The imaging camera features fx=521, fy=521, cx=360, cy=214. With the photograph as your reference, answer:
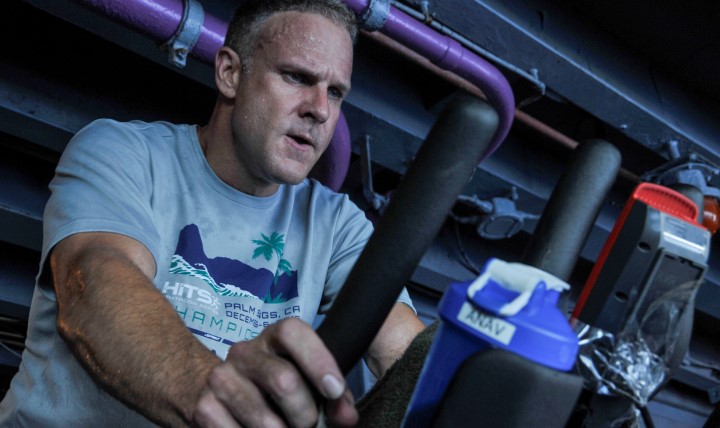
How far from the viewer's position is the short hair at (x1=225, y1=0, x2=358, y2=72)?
40.5 inches

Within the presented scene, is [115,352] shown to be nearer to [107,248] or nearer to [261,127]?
[107,248]

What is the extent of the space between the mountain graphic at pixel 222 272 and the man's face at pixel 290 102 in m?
0.16

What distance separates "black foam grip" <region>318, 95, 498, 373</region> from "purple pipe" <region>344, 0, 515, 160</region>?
89cm

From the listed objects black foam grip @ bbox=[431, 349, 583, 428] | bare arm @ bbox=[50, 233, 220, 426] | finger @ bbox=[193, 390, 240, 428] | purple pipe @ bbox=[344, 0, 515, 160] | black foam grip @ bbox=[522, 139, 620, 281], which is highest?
purple pipe @ bbox=[344, 0, 515, 160]

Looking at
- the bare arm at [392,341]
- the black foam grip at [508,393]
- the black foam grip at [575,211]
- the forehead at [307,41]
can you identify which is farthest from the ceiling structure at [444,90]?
the black foam grip at [508,393]

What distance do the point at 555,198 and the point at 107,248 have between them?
51 cm

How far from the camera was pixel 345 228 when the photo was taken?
3.51ft

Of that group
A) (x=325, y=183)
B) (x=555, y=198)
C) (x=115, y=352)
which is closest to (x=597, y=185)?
(x=555, y=198)

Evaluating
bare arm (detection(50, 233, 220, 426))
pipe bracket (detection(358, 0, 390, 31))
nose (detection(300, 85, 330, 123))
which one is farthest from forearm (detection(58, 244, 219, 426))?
pipe bracket (detection(358, 0, 390, 31))

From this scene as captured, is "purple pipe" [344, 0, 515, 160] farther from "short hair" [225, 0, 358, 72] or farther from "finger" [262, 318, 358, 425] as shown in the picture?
"finger" [262, 318, 358, 425]

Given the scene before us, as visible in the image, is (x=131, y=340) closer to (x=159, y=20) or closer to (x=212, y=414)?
(x=212, y=414)

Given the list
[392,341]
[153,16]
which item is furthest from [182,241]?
[153,16]

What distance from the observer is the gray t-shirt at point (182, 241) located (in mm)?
717

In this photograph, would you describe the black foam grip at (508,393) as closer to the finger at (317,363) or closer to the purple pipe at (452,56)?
the finger at (317,363)
